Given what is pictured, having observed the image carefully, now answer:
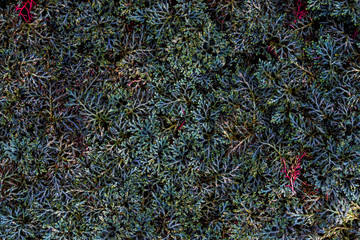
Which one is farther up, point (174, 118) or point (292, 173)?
point (174, 118)

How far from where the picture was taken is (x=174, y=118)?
8.34 ft

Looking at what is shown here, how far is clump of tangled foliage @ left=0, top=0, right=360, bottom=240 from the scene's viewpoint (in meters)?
2.42

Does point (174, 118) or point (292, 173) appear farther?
point (174, 118)

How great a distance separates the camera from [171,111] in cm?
252

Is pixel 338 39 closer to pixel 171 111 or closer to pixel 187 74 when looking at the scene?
pixel 187 74

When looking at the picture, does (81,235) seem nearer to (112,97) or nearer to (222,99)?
(112,97)

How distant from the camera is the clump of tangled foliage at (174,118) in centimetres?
242

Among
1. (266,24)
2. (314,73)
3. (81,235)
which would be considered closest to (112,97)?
(81,235)

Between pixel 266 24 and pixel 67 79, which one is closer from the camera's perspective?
pixel 266 24

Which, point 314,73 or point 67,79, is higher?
point 314,73

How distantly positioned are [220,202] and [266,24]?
172cm

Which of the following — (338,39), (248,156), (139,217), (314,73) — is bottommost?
(139,217)

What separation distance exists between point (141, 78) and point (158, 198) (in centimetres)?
116

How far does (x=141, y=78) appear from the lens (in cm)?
255
